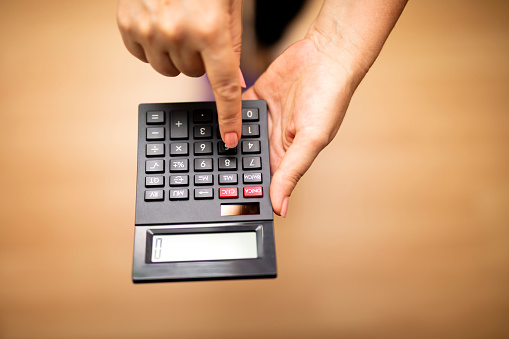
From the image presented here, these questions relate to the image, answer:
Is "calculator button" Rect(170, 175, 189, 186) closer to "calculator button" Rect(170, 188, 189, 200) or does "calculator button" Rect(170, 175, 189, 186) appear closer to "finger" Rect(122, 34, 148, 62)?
"calculator button" Rect(170, 188, 189, 200)

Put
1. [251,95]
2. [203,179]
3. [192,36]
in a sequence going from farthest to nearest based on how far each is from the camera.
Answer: [251,95], [203,179], [192,36]

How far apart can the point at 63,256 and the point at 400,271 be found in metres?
0.52

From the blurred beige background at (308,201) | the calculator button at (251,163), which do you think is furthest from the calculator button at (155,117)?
the blurred beige background at (308,201)

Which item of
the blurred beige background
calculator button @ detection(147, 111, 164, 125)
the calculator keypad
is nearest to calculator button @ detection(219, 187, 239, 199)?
the calculator keypad

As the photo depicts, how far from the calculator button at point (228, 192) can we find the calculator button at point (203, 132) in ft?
0.21

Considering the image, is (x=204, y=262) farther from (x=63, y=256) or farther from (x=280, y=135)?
(x=63, y=256)

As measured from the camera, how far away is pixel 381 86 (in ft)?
2.40

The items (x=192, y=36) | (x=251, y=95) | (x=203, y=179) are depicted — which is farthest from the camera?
(x=251, y=95)

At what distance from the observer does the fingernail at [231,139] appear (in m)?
0.43

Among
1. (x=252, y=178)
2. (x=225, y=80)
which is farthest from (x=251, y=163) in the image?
(x=225, y=80)

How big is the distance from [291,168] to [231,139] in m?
0.07

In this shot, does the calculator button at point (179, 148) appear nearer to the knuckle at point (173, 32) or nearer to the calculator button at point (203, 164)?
the calculator button at point (203, 164)

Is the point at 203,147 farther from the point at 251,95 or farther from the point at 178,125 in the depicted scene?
the point at 251,95

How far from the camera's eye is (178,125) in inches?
18.3
